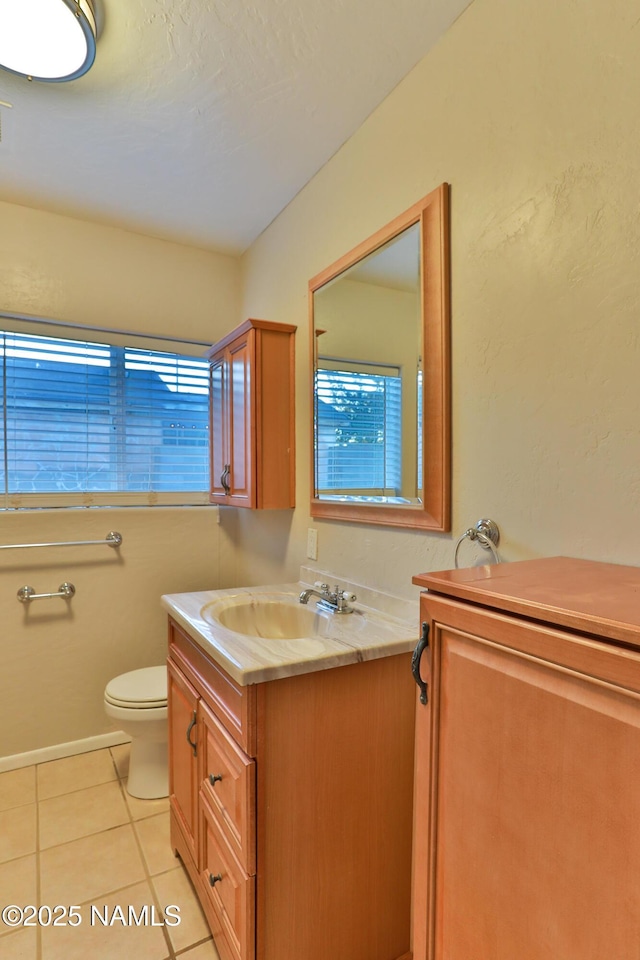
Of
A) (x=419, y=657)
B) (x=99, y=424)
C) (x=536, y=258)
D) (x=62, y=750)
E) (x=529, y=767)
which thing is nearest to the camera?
(x=529, y=767)

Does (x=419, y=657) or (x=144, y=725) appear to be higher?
(x=419, y=657)

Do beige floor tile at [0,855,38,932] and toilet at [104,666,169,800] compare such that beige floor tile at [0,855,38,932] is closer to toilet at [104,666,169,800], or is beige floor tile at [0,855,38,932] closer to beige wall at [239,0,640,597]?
toilet at [104,666,169,800]

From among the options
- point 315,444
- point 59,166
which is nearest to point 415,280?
point 315,444

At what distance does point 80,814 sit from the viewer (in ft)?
6.38

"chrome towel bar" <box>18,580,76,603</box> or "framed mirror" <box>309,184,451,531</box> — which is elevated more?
"framed mirror" <box>309,184,451,531</box>

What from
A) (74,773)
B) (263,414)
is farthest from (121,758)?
(263,414)

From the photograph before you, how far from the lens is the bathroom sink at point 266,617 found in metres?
1.69

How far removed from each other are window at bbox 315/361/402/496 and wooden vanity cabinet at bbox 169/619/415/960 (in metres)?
0.60

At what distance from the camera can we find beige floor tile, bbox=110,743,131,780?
224 cm

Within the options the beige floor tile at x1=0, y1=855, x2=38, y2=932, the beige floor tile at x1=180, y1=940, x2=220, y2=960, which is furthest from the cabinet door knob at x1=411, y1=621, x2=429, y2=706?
the beige floor tile at x1=0, y1=855, x2=38, y2=932

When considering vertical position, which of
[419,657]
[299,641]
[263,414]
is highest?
[263,414]

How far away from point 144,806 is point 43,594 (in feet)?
3.37

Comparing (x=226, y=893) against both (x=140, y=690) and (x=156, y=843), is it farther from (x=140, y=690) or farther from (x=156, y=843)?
(x=140, y=690)

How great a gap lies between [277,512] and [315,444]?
482 mm
